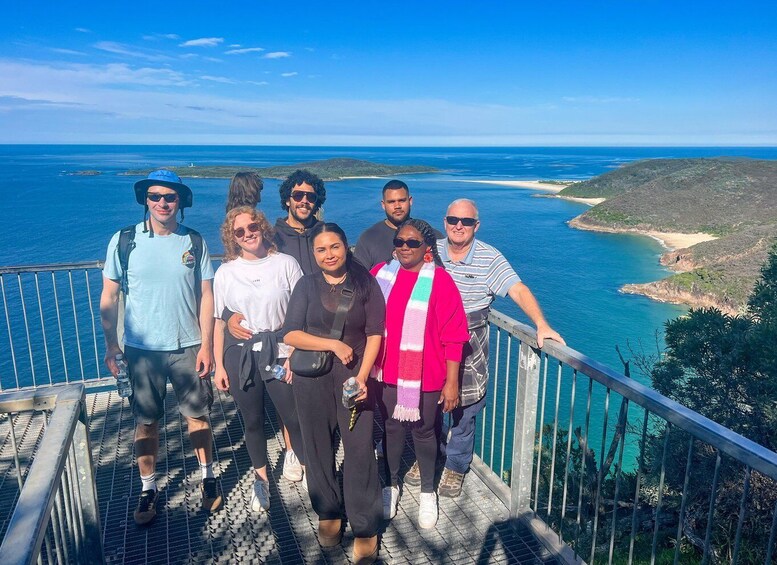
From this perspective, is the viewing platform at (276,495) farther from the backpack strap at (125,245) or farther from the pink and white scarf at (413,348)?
the backpack strap at (125,245)

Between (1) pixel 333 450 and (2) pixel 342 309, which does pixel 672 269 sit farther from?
(2) pixel 342 309

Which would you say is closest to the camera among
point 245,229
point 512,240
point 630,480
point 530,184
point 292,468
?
point 245,229

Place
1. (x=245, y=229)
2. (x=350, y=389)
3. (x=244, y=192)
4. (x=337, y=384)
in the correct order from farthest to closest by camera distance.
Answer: (x=244, y=192)
(x=245, y=229)
(x=337, y=384)
(x=350, y=389)

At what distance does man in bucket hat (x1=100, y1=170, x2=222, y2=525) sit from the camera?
3564mm

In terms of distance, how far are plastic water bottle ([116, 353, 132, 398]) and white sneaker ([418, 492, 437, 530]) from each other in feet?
6.41

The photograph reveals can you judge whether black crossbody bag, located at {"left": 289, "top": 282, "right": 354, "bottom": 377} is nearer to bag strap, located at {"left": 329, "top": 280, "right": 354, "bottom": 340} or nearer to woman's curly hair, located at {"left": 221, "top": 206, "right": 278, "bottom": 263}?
bag strap, located at {"left": 329, "top": 280, "right": 354, "bottom": 340}

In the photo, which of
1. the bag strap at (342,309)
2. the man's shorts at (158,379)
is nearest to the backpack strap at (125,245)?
the man's shorts at (158,379)

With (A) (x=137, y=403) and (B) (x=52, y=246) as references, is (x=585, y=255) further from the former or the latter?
(A) (x=137, y=403)

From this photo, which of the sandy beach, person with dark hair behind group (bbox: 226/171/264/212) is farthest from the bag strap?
the sandy beach

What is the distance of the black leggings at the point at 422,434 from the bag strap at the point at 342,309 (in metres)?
0.62

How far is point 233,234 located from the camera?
3.56 m

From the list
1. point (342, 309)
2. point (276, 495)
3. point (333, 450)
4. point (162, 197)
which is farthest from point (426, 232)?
point (276, 495)

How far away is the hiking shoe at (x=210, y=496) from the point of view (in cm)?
371

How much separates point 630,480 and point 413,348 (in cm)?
829
